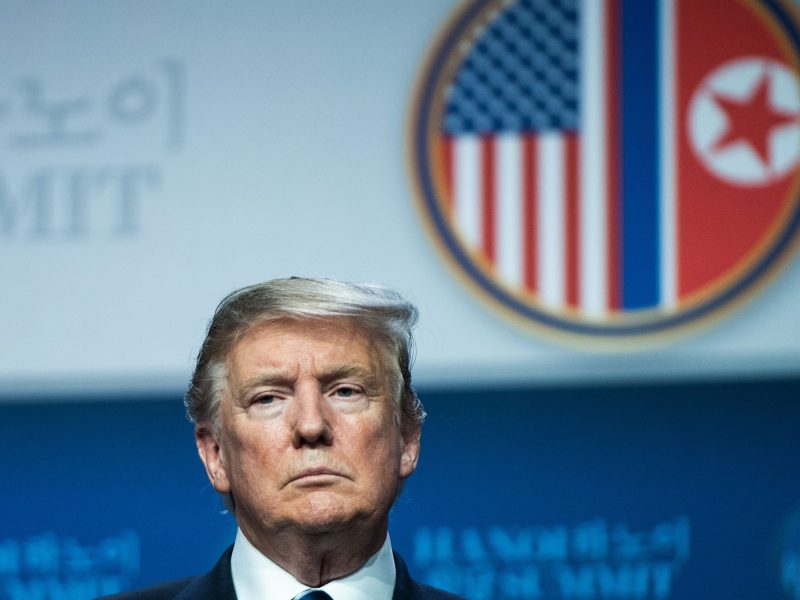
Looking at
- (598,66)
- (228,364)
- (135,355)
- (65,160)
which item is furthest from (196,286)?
(228,364)

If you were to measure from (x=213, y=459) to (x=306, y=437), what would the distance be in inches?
7.2

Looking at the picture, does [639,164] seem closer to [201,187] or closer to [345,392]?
[201,187]

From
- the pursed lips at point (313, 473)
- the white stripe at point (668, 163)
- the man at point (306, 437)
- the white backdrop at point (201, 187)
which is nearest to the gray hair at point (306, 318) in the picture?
the man at point (306, 437)

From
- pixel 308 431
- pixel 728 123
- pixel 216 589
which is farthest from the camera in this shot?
pixel 728 123

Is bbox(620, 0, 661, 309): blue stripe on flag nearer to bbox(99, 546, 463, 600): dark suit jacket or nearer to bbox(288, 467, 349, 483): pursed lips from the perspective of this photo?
bbox(99, 546, 463, 600): dark suit jacket

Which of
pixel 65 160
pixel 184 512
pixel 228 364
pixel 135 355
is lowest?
pixel 184 512

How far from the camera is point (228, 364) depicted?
1.48m

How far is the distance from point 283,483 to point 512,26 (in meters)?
1.86

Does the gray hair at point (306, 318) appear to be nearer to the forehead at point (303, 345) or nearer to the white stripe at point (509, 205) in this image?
the forehead at point (303, 345)

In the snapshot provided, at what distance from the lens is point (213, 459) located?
1.51 meters

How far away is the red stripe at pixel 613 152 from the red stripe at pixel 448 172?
1.17 feet

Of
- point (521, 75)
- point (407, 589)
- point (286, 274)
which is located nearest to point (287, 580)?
point (407, 589)

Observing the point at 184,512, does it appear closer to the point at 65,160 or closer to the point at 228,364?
the point at 65,160

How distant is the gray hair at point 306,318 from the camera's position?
1462 millimetres
